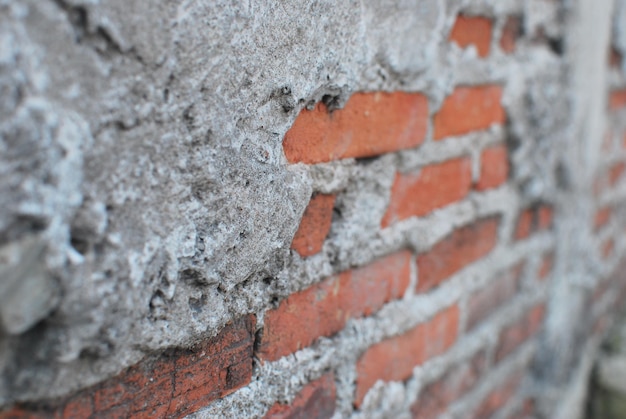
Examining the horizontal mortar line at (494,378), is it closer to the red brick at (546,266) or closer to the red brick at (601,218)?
the red brick at (546,266)

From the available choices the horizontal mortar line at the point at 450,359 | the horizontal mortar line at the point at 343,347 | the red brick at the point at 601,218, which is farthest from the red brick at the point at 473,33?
the red brick at the point at 601,218

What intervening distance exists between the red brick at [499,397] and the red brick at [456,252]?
0.30 meters

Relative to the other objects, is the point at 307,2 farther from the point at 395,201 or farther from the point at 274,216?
the point at 395,201

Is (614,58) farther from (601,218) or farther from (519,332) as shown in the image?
(519,332)

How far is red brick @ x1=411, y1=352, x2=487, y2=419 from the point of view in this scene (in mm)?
908

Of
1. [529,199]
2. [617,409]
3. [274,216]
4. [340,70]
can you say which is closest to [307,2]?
[340,70]

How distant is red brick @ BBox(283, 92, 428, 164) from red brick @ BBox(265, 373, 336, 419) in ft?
0.84

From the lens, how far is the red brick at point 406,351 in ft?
2.50

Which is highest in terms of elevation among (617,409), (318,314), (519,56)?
(519,56)

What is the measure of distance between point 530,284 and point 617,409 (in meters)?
0.63

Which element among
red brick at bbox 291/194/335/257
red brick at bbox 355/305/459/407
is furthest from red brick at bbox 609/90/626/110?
red brick at bbox 291/194/335/257

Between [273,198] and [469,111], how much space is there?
18.4 inches

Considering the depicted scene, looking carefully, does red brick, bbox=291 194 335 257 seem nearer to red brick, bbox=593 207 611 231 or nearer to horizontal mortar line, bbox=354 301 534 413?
horizontal mortar line, bbox=354 301 534 413

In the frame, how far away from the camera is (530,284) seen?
124cm
